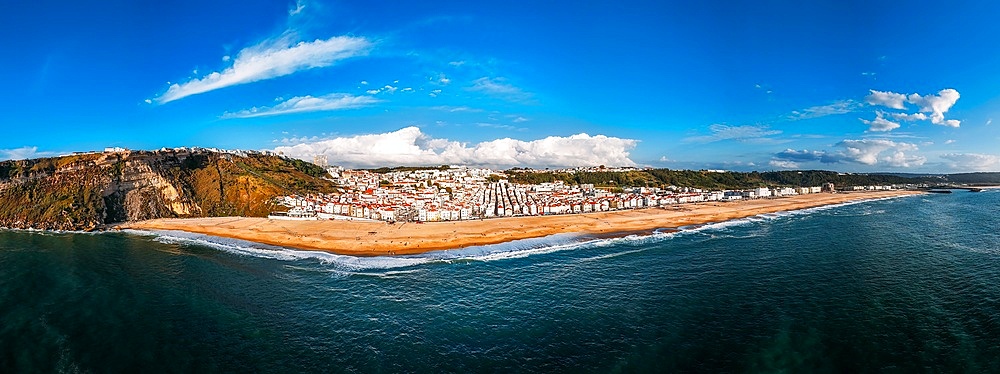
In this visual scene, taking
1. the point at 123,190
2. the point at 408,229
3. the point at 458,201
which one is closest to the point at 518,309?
the point at 408,229

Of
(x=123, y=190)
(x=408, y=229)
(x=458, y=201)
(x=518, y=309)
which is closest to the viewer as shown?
(x=518, y=309)

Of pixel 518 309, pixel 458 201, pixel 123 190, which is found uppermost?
pixel 123 190

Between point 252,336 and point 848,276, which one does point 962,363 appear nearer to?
point 848,276

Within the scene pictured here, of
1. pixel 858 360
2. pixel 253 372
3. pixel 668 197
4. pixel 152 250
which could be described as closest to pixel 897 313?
pixel 858 360

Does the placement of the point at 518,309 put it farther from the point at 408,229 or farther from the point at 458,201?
the point at 458,201

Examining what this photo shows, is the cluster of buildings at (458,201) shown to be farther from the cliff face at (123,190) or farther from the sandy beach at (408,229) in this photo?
the cliff face at (123,190)

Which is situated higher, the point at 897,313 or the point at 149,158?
the point at 149,158
